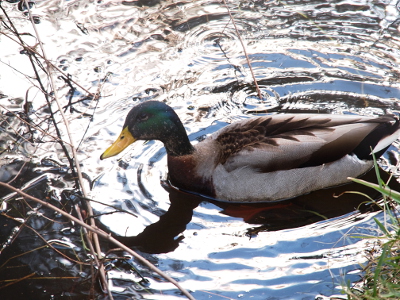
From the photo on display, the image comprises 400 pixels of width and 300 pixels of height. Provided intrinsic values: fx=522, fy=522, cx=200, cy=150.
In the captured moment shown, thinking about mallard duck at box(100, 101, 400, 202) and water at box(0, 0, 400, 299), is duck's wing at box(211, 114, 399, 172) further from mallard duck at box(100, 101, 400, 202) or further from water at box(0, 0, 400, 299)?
water at box(0, 0, 400, 299)

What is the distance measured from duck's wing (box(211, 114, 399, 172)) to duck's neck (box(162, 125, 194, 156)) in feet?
1.10

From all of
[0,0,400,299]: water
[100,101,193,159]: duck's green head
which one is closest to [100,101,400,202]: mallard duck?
[100,101,193,159]: duck's green head

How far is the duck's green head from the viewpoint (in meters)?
5.53

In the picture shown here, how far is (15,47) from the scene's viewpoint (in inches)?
310

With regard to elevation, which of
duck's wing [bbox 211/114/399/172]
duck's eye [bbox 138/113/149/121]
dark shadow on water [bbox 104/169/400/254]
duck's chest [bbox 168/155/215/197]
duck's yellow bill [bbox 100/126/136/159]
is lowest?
dark shadow on water [bbox 104/169/400/254]

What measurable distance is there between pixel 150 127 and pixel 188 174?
0.67 meters

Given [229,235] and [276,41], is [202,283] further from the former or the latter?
[276,41]

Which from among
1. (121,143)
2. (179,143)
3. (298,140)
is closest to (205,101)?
(179,143)

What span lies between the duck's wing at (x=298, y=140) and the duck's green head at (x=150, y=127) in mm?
479

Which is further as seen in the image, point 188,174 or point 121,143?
point 188,174

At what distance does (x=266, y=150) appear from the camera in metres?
5.40

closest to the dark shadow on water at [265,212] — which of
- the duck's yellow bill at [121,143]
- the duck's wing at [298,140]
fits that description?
the duck's wing at [298,140]

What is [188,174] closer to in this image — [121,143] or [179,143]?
[179,143]

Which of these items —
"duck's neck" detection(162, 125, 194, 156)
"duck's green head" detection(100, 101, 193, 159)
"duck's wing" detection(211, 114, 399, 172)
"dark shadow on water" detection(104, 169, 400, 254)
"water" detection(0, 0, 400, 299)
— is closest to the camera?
"water" detection(0, 0, 400, 299)
